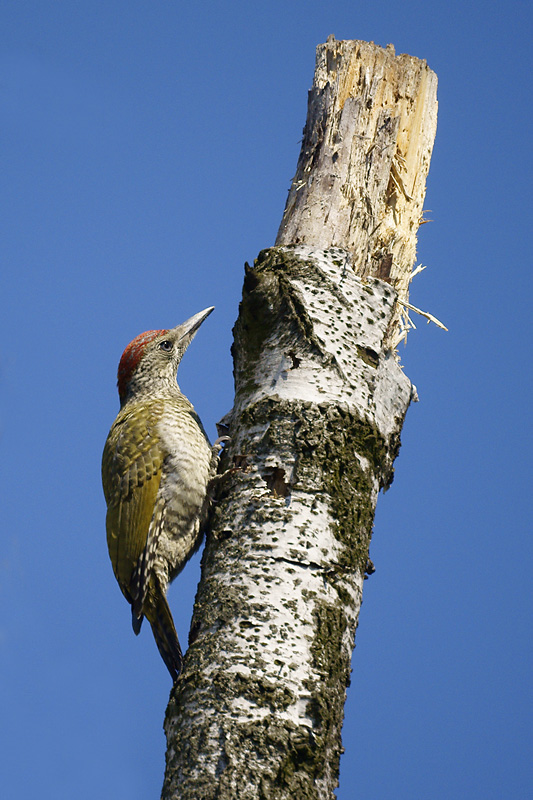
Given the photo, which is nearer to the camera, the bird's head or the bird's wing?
the bird's wing

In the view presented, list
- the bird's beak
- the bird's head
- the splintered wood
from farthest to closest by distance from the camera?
the bird's beak, the bird's head, the splintered wood

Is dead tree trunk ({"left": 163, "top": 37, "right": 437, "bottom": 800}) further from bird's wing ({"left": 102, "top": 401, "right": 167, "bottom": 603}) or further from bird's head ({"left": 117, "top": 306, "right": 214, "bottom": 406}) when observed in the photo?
bird's head ({"left": 117, "top": 306, "right": 214, "bottom": 406})

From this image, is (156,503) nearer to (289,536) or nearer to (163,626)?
(163,626)

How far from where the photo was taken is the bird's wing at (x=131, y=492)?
454 centimetres

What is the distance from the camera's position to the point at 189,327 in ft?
19.7

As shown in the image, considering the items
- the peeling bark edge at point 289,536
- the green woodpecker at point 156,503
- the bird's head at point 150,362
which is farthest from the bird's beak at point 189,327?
the peeling bark edge at point 289,536

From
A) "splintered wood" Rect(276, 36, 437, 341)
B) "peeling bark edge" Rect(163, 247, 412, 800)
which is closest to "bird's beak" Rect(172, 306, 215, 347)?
"splintered wood" Rect(276, 36, 437, 341)

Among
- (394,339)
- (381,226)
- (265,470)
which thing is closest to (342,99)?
(381,226)

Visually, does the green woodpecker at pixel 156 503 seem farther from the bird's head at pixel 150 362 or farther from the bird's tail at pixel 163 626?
the bird's head at pixel 150 362

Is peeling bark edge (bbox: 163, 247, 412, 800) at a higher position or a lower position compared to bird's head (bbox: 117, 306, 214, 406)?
lower

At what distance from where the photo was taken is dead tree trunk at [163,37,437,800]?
8.43ft

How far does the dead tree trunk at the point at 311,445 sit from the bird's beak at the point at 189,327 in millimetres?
1895

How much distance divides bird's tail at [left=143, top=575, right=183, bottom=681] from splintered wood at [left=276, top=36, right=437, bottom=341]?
203 cm

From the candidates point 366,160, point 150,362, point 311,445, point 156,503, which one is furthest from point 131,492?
point 366,160
